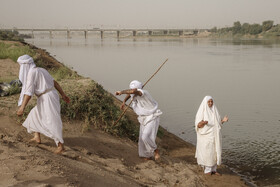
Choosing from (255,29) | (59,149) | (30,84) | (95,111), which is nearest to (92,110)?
Answer: (95,111)

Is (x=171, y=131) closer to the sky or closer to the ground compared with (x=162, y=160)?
closer to the ground

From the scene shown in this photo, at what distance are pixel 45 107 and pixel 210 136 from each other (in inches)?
114

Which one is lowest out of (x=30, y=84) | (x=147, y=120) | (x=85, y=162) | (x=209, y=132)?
(x=85, y=162)

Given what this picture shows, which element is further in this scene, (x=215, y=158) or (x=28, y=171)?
(x=215, y=158)

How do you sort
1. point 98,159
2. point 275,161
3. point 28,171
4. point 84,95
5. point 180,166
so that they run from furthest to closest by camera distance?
point 275,161 → point 84,95 → point 180,166 → point 98,159 → point 28,171

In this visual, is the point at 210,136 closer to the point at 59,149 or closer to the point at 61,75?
the point at 59,149

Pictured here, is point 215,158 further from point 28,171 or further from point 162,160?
point 28,171

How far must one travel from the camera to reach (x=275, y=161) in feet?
26.1

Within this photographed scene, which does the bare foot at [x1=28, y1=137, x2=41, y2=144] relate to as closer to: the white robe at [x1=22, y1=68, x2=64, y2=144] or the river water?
the white robe at [x1=22, y1=68, x2=64, y2=144]

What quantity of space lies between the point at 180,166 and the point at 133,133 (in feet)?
5.70

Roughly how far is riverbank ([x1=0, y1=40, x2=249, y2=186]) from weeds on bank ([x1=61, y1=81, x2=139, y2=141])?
7 cm

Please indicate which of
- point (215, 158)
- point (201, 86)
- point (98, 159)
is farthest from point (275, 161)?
point (201, 86)

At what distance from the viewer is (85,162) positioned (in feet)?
16.5

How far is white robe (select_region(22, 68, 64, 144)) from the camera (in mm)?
4906
